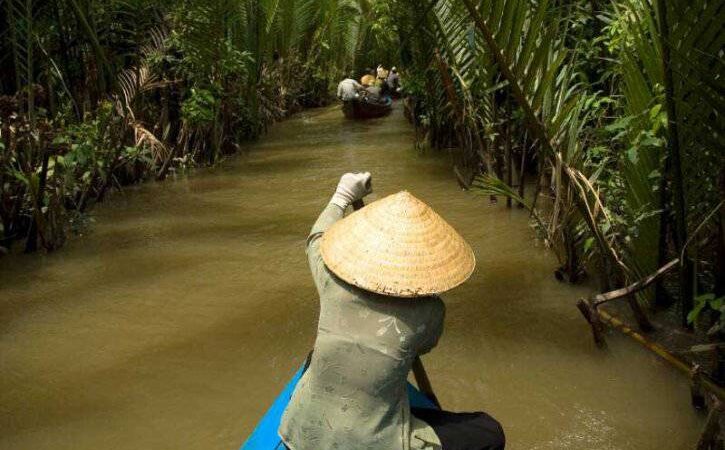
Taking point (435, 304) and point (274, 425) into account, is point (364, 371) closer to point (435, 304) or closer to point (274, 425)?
point (435, 304)

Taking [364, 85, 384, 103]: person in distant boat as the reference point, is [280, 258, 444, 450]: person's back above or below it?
above

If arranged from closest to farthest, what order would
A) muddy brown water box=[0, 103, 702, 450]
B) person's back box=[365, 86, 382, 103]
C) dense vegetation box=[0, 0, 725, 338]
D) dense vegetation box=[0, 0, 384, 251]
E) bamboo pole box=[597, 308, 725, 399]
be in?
bamboo pole box=[597, 308, 725, 399] → dense vegetation box=[0, 0, 725, 338] → muddy brown water box=[0, 103, 702, 450] → dense vegetation box=[0, 0, 384, 251] → person's back box=[365, 86, 382, 103]

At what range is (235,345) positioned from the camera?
11.0ft

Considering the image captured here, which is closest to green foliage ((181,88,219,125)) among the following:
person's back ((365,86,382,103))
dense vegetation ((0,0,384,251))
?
dense vegetation ((0,0,384,251))

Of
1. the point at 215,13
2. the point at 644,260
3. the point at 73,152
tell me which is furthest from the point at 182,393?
the point at 215,13

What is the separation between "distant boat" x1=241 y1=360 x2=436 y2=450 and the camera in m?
1.87

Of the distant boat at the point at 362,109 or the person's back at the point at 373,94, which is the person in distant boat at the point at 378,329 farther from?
the person's back at the point at 373,94

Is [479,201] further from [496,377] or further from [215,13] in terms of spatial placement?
[215,13]

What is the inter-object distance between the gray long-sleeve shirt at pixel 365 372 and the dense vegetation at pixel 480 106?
1061 mm

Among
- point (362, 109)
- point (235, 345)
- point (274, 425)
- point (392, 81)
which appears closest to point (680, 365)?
point (274, 425)

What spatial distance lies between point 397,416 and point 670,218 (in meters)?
1.83

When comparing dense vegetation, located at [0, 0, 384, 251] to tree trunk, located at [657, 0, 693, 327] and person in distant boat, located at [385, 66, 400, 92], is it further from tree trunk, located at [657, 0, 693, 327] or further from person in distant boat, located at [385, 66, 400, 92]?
person in distant boat, located at [385, 66, 400, 92]

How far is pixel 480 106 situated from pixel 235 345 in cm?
288

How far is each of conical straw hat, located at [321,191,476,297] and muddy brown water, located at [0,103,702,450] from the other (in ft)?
3.67
